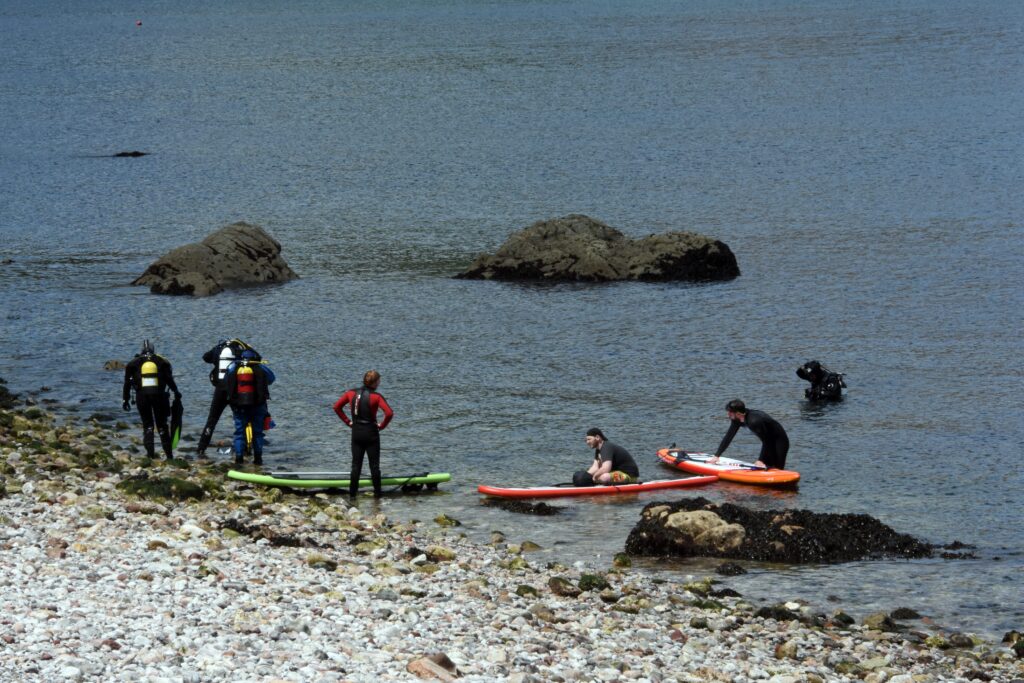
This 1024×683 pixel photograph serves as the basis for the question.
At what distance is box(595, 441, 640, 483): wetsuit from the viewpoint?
2778cm

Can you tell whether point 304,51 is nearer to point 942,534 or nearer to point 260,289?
point 260,289

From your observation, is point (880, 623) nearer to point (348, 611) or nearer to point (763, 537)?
point (763, 537)

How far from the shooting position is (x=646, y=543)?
23641 millimetres

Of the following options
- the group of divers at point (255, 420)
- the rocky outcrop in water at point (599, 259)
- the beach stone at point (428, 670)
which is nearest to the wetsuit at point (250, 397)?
the group of divers at point (255, 420)

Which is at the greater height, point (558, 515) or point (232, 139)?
point (232, 139)

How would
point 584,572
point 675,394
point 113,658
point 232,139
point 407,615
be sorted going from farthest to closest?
point 232,139
point 675,394
point 584,572
point 407,615
point 113,658

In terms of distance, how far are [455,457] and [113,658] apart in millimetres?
15806

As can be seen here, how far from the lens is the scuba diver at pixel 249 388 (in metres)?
28.4

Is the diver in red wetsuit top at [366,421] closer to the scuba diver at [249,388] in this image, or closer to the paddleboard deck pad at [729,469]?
the scuba diver at [249,388]

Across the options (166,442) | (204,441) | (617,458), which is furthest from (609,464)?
(166,442)

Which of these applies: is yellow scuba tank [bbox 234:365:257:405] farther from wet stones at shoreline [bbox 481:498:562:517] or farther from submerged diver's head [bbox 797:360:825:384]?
submerged diver's head [bbox 797:360:825:384]

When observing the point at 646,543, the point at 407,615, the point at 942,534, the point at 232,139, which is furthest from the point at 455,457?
the point at 232,139

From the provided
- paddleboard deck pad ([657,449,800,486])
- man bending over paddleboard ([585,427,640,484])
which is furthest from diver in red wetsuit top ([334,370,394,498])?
paddleboard deck pad ([657,449,800,486])

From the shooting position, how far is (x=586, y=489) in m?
27.4
